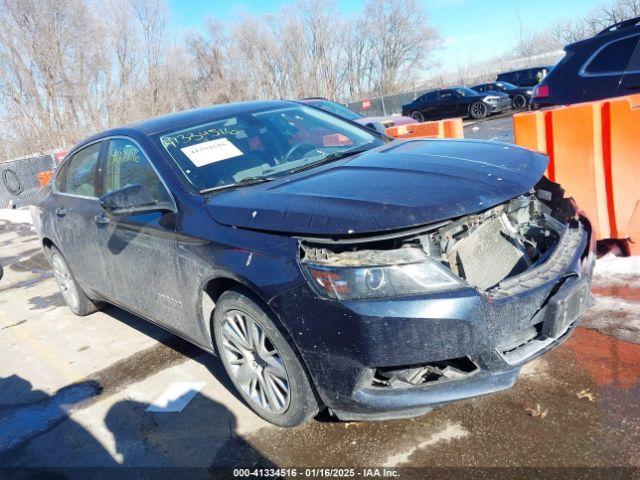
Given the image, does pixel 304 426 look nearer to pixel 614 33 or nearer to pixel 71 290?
pixel 71 290

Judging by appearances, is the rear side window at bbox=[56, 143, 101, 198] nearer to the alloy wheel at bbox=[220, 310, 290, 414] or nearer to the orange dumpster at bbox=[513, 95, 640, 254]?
the alloy wheel at bbox=[220, 310, 290, 414]

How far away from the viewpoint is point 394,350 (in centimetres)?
234

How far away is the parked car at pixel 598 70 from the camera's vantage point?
623cm

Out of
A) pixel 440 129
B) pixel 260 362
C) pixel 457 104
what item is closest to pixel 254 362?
pixel 260 362

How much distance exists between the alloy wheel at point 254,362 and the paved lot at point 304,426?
0.65 ft

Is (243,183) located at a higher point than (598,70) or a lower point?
lower

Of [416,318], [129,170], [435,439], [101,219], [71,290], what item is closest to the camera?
[416,318]

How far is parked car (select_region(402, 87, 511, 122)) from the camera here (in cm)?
2238

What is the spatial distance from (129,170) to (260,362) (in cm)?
170

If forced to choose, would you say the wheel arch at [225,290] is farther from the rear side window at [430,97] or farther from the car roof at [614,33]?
the rear side window at [430,97]

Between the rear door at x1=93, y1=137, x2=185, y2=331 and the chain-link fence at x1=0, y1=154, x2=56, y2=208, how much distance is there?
47.2 ft

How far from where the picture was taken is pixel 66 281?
5.28 metres

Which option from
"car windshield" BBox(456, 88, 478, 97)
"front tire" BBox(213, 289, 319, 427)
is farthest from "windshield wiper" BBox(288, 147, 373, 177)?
"car windshield" BBox(456, 88, 478, 97)

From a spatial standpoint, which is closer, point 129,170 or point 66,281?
point 129,170
